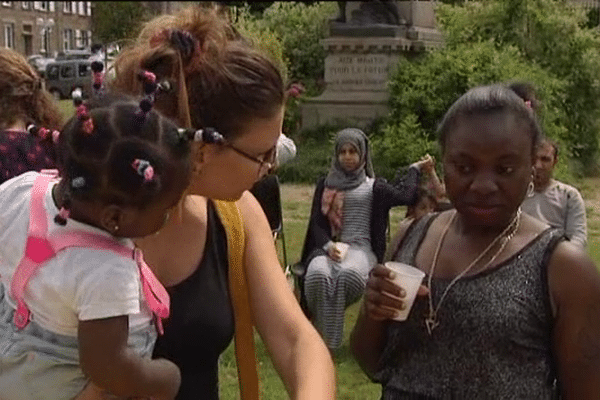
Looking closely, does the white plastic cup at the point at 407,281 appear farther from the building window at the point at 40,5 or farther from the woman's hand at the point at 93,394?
the building window at the point at 40,5

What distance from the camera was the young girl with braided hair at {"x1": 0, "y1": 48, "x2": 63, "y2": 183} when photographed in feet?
13.9

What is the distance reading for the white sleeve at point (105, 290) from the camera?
1.87 meters

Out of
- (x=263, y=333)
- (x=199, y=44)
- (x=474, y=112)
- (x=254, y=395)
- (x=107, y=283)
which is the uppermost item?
(x=199, y=44)

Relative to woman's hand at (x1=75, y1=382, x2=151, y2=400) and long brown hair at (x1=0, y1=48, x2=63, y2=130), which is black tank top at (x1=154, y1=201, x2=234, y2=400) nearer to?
woman's hand at (x1=75, y1=382, x2=151, y2=400)

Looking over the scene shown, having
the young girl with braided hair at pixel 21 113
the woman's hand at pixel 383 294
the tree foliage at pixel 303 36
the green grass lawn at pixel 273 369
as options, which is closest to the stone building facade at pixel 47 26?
the tree foliage at pixel 303 36

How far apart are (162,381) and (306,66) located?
18.0 metres

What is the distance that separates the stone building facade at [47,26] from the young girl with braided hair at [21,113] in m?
52.8

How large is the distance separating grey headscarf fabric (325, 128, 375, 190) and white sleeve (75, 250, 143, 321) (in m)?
5.40

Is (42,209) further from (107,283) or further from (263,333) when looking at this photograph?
(263,333)

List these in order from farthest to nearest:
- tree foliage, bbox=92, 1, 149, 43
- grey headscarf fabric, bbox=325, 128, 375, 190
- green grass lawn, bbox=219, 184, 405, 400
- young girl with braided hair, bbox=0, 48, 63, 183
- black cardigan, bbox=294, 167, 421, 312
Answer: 1. grey headscarf fabric, bbox=325, 128, 375, 190
2. black cardigan, bbox=294, 167, 421, 312
3. green grass lawn, bbox=219, 184, 405, 400
4. young girl with braided hair, bbox=0, 48, 63, 183
5. tree foliage, bbox=92, 1, 149, 43

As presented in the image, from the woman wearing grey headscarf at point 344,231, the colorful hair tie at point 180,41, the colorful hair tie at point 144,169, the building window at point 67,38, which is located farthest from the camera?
the building window at point 67,38

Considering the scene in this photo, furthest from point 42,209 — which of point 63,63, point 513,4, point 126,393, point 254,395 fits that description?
point 63,63

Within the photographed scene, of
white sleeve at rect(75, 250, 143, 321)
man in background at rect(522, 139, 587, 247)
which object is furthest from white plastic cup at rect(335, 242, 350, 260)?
white sleeve at rect(75, 250, 143, 321)

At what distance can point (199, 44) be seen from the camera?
2.32 m
